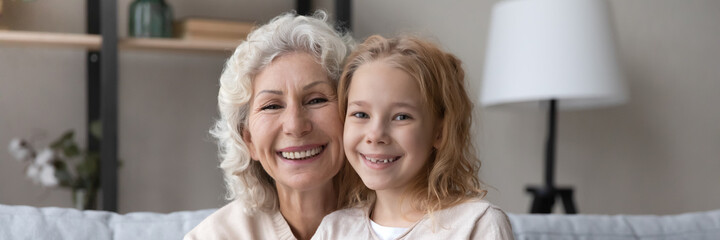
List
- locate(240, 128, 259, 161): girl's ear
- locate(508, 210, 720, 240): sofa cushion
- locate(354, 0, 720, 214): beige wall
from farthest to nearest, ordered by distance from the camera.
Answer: locate(354, 0, 720, 214): beige wall < locate(508, 210, 720, 240): sofa cushion < locate(240, 128, 259, 161): girl's ear

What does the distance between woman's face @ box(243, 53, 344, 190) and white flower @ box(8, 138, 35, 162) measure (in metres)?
1.54

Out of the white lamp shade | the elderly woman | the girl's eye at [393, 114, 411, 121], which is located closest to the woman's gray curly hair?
the elderly woman

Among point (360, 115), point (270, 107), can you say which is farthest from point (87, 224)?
point (360, 115)

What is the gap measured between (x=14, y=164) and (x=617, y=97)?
216 cm

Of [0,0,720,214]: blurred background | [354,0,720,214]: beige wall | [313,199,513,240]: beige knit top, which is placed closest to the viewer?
[313,199,513,240]: beige knit top

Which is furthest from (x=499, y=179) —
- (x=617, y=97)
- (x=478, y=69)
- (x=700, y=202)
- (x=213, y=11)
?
(x=213, y=11)

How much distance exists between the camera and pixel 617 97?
2605 millimetres

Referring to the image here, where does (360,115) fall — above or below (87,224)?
above

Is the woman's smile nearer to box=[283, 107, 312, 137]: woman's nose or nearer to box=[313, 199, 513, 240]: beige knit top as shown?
box=[283, 107, 312, 137]: woman's nose

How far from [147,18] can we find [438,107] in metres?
1.49

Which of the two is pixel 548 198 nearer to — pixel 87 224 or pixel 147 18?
pixel 147 18

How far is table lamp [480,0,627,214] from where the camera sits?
8.28ft

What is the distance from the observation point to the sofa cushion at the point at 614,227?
5.06 ft

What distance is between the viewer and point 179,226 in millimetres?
1529
